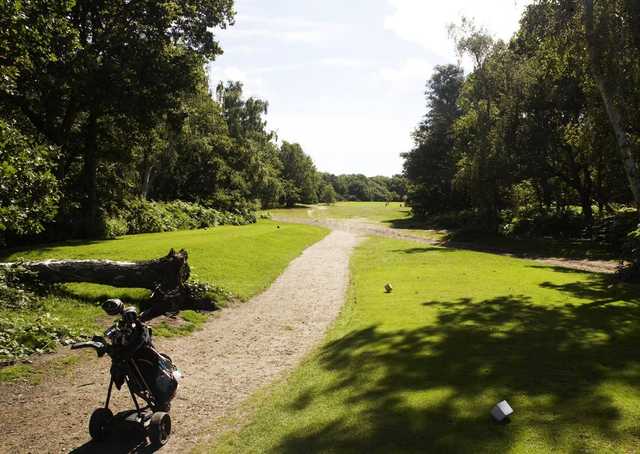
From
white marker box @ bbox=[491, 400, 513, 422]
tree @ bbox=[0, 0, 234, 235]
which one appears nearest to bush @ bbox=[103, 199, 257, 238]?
tree @ bbox=[0, 0, 234, 235]

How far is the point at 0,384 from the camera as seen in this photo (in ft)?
32.6

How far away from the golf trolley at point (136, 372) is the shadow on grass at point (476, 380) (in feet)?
8.08

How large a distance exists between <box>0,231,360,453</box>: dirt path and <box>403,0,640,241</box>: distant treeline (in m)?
16.1

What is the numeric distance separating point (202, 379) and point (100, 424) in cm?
366

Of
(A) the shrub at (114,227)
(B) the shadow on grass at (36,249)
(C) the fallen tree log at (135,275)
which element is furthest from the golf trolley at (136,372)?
(A) the shrub at (114,227)

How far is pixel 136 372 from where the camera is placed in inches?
315

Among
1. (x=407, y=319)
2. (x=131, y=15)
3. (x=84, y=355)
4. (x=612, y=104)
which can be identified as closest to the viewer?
(x=84, y=355)

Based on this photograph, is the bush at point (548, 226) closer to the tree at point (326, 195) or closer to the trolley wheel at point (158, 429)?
the trolley wheel at point (158, 429)

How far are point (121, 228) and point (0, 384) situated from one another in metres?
27.4

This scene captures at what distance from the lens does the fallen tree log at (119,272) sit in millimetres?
16734

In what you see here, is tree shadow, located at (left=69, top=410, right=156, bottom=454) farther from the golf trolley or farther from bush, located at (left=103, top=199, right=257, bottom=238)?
bush, located at (left=103, top=199, right=257, bottom=238)

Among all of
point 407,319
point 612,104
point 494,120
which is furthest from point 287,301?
point 494,120

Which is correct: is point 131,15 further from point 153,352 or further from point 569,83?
point 569,83

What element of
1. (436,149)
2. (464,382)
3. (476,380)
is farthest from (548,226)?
(464,382)
